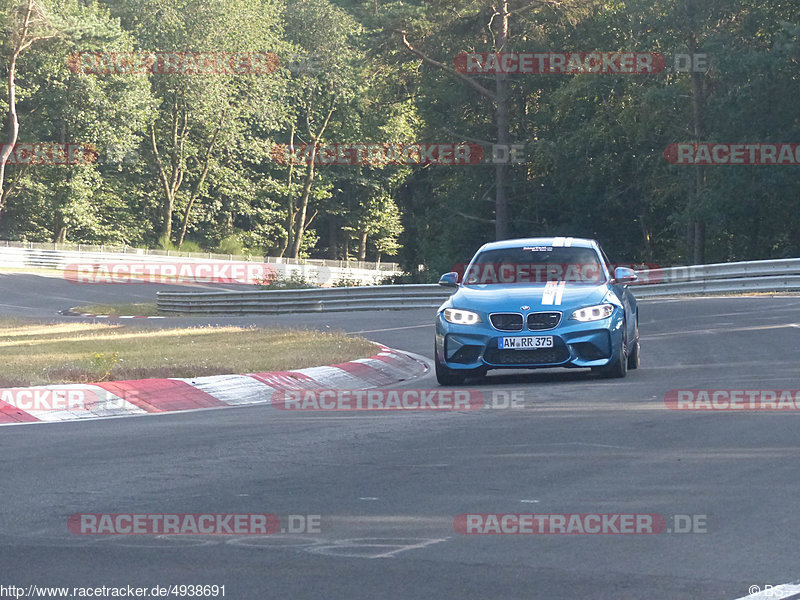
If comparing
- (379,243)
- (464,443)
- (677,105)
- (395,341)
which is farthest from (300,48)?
(464,443)

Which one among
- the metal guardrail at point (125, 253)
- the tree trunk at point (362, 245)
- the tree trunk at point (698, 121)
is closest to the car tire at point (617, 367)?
the tree trunk at point (698, 121)

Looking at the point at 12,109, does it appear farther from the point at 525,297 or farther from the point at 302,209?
the point at 525,297

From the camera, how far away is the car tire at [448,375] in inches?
501

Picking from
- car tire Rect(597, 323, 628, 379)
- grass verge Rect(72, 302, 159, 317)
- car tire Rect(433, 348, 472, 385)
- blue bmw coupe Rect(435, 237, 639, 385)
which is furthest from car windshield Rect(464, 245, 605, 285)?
grass verge Rect(72, 302, 159, 317)

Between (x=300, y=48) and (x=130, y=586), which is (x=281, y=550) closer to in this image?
(x=130, y=586)

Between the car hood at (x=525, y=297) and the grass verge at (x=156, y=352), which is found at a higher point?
the car hood at (x=525, y=297)

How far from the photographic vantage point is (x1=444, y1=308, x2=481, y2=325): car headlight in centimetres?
1260

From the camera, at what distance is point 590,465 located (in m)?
7.74

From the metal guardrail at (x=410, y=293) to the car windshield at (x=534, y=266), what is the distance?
48.8ft

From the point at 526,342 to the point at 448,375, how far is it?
968mm

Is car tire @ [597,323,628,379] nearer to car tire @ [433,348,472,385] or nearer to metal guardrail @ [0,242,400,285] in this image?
car tire @ [433,348,472,385]

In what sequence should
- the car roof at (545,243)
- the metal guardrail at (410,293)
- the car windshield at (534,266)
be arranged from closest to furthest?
the car windshield at (534,266)
the car roof at (545,243)
the metal guardrail at (410,293)

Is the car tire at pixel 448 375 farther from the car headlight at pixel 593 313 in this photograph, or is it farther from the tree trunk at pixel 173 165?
the tree trunk at pixel 173 165

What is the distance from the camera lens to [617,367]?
12.8 meters
